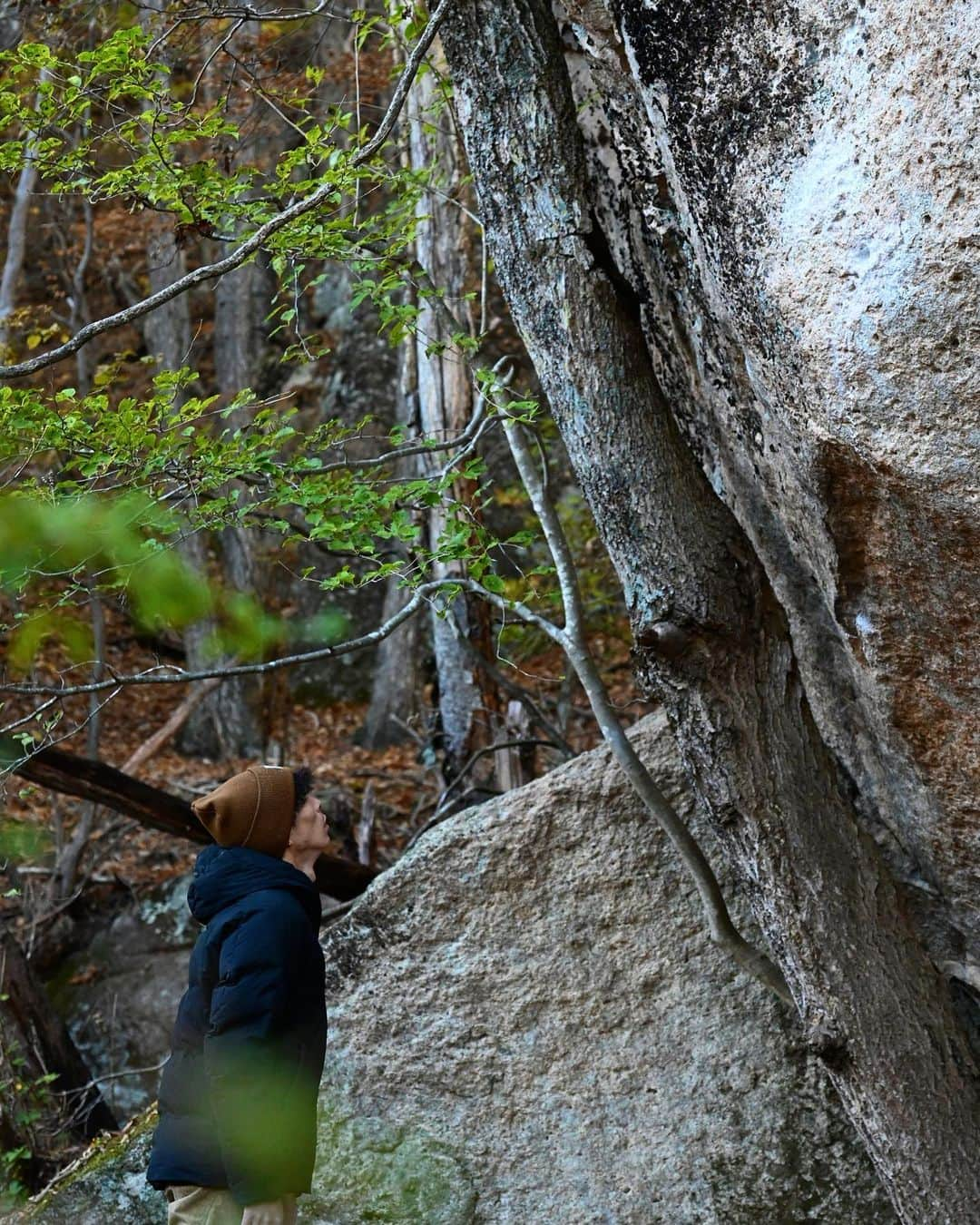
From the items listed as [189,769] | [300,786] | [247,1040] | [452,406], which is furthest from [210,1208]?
[189,769]

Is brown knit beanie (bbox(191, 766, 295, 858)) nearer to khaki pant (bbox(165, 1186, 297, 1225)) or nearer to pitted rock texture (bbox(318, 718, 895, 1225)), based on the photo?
khaki pant (bbox(165, 1186, 297, 1225))

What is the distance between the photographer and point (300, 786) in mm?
3561

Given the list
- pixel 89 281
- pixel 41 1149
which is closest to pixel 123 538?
pixel 41 1149

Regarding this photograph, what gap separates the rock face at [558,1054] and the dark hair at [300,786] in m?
1.25

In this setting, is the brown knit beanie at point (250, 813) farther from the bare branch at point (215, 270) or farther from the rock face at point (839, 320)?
the rock face at point (839, 320)

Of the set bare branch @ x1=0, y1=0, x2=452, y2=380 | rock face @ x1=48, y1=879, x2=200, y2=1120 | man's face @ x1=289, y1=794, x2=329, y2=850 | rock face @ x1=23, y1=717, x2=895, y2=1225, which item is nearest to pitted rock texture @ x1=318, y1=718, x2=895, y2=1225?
rock face @ x1=23, y1=717, x2=895, y2=1225

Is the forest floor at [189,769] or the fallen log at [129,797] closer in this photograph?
the fallen log at [129,797]

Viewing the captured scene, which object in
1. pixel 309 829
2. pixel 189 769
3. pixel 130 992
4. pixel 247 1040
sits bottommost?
pixel 130 992

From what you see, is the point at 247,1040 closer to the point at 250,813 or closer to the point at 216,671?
the point at 250,813

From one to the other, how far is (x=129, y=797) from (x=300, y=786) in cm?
248

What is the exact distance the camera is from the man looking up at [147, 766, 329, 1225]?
3.06m

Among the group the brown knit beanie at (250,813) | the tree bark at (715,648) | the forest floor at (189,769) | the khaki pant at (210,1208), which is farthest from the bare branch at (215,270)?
the forest floor at (189,769)

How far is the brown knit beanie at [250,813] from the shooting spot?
3393 millimetres

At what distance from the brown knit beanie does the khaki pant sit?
2.93 ft
